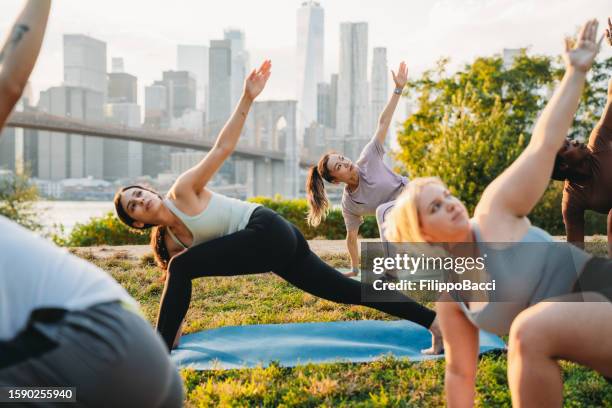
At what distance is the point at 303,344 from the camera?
3.33 meters

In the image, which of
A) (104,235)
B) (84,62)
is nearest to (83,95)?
(84,62)

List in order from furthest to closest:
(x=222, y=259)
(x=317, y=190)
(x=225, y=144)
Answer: (x=317, y=190), (x=222, y=259), (x=225, y=144)

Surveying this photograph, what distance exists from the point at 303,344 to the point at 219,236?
2.60ft

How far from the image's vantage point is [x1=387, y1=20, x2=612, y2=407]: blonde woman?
1.65 metres

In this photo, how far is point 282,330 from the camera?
145 inches

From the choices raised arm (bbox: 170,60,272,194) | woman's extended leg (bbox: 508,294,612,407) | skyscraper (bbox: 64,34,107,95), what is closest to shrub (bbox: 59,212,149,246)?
raised arm (bbox: 170,60,272,194)

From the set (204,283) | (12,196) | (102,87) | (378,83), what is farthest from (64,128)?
(378,83)

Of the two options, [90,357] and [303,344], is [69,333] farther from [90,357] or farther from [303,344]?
[303,344]

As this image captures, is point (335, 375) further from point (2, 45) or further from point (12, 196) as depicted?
point (12, 196)

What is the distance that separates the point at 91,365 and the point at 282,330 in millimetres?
2628

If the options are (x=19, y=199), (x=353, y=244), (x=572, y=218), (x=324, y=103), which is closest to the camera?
(x=572, y=218)

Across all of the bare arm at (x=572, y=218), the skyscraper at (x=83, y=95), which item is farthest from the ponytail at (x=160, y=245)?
the skyscraper at (x=83, y=95)

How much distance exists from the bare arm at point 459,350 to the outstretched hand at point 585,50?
2.70ft

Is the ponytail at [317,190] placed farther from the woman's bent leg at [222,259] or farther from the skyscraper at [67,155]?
the skyscraper at [67,155]
